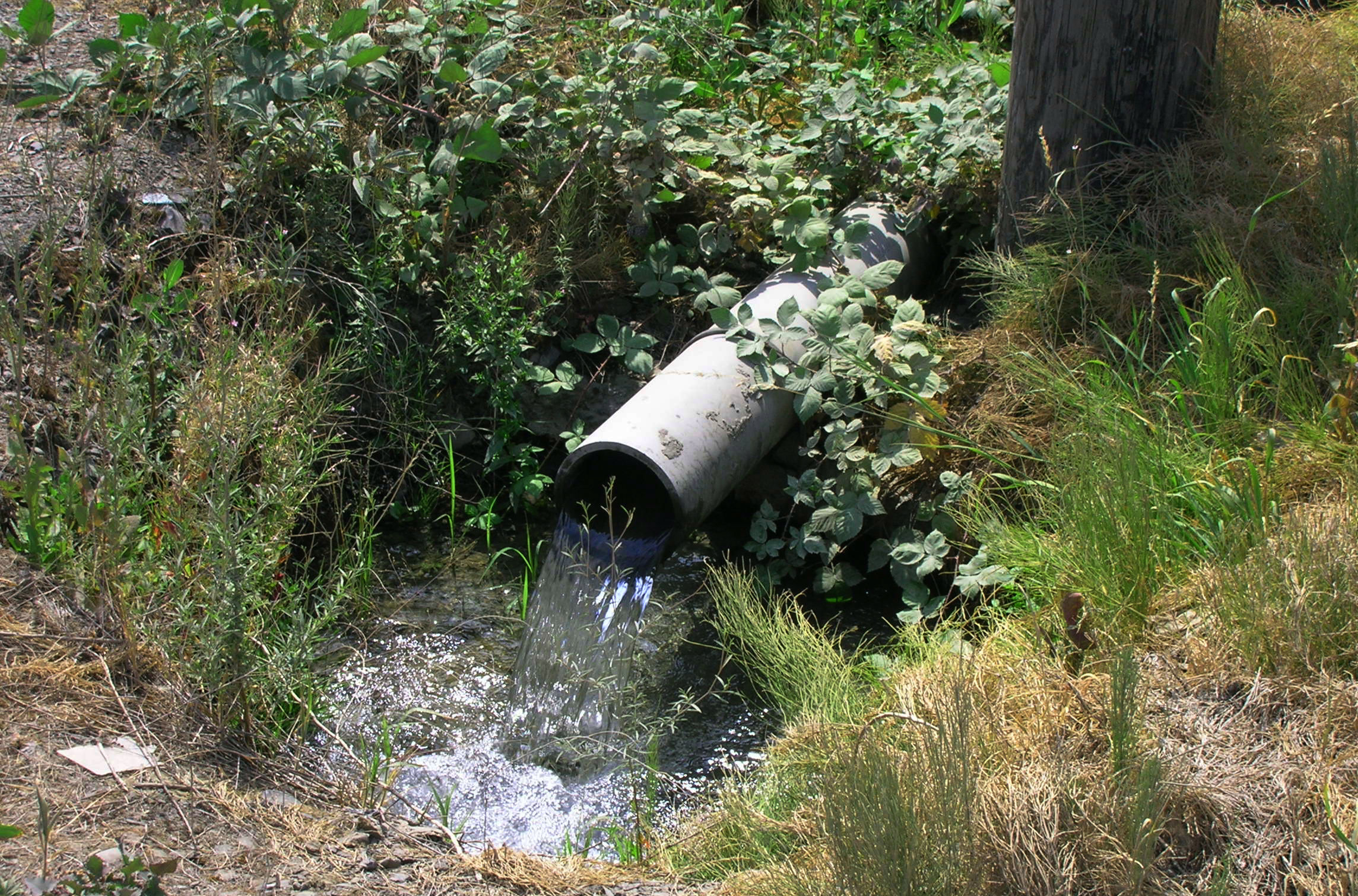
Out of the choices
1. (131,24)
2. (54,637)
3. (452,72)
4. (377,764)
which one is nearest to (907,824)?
(377,764)

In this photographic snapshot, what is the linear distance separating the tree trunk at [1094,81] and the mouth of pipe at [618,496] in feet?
4.84

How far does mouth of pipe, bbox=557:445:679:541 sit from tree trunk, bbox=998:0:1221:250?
1.47 metres

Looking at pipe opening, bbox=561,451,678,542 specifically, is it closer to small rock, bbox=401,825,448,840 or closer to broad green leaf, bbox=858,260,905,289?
broad green leaf, bbox=858,260,905,289

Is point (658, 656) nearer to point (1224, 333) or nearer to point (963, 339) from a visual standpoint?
point (963, 339)

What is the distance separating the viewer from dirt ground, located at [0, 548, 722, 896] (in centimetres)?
212

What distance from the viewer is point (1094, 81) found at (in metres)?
3.46

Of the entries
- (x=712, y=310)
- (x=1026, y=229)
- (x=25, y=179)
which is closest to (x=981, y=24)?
(x=1026, y=229)

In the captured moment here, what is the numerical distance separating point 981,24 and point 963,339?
7.48ft

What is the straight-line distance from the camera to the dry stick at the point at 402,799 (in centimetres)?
243

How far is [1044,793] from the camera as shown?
6.65ft

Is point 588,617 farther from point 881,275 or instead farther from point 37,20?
point 37,20

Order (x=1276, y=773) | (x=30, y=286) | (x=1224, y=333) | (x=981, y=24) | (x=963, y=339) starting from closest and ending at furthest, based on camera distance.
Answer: (x=1276, y=773), (x=1224, y=333), (x=30, y=286), (x=963, y=339), (x=981, y=24)

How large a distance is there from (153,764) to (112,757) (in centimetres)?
8

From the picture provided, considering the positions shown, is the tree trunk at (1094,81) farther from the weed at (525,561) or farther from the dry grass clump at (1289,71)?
the weed at (525,561)
